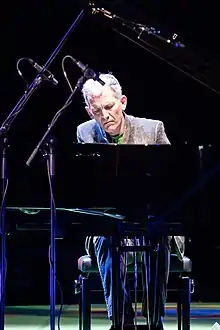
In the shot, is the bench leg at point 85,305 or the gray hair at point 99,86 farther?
the gray hair at point 99,86

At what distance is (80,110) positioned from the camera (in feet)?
18.0

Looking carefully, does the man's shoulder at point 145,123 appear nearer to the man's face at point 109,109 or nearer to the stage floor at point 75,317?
the man's face at point 109,109

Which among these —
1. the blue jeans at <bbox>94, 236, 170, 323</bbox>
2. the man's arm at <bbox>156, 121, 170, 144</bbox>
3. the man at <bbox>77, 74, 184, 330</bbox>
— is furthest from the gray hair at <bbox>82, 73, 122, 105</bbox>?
the blue jeans at <bbox>94, 236, 170, 323</bbox>

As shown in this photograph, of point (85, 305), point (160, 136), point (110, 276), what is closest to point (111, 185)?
point (110, 276)

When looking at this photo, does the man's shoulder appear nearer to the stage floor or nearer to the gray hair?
the gray hair

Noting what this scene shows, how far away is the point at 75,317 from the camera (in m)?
5.09

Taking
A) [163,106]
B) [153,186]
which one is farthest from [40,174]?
[163,106]

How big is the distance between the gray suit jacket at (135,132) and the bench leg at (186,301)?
2.72 ft

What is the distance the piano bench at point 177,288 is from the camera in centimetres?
370

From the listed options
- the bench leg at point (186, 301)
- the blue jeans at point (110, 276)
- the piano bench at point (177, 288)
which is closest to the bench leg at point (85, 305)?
the piano bench at point (177, 288)

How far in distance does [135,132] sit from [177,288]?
3.14ft

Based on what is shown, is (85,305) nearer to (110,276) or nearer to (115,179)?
(110,276)

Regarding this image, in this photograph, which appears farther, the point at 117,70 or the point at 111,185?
the point at 117,70

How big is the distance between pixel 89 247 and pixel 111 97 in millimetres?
926
